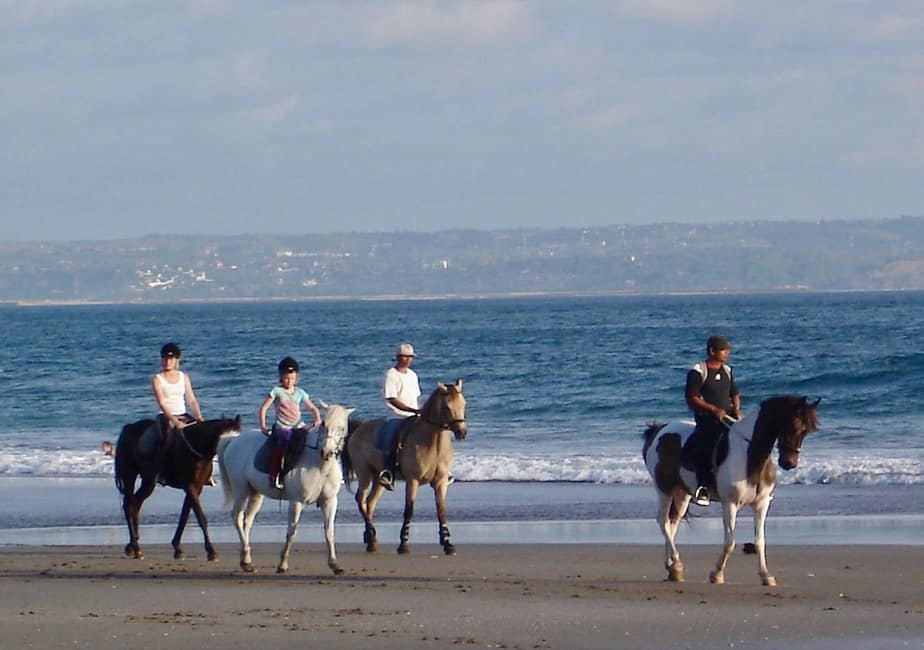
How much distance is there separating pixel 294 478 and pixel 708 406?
3.27 meters

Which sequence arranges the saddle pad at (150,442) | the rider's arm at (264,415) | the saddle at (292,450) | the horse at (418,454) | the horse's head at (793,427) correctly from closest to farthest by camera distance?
the horse's head at (793,427)
the saddle at (292,450)
the rider's arm at (264,415)
the horse at (418,454)
the saddle pad at (150,442)

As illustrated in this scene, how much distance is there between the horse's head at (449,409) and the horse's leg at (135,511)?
259cm

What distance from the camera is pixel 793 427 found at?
1229 cm

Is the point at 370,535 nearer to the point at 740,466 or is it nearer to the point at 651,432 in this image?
the point at 651,432

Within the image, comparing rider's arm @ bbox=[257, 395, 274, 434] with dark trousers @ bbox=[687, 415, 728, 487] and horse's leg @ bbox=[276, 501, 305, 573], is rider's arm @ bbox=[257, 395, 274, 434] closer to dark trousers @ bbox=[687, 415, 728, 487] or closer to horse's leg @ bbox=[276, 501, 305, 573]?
horse's leg @ bbox=[276, 501, 305, 573]

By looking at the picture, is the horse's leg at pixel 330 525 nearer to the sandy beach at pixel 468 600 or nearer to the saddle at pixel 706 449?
the sandy beach at pixel 468 600

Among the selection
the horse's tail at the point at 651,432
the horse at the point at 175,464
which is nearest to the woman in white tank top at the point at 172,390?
the horse at the point at 175,464

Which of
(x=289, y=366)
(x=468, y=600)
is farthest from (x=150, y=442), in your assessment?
(x=468, y=600)

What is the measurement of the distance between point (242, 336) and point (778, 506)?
70187mm

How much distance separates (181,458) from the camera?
14648 mm

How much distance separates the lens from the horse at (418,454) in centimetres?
1465

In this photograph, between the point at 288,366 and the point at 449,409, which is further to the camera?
the point at 449,409

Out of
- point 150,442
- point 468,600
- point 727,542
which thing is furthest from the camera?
point 150,442

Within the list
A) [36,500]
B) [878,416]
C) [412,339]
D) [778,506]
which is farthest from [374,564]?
[412,339]
